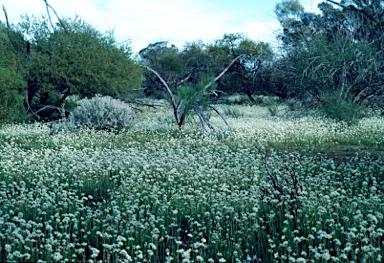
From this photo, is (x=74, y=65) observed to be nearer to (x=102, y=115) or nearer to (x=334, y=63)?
(x=102, y=115)

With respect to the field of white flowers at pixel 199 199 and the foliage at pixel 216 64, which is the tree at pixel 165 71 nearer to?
the foliage at pixel 216 64

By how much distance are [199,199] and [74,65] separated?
14.8 m

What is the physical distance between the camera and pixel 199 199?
6871 millimetres

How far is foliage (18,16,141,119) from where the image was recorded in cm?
2025

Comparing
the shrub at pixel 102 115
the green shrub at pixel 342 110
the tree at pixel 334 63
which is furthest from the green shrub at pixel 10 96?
the green shrub at pixel 342 110

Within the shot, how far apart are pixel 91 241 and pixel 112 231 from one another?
0.31 metres

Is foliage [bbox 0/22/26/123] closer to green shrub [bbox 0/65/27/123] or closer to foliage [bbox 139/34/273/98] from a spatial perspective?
green shrub [bbox 0/65/27/123]

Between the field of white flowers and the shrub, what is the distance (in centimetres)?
68

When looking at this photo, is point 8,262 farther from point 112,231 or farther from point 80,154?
point 80,154

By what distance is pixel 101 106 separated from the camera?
16625 millimetres

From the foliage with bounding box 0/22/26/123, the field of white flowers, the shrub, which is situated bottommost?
the field of white flowers

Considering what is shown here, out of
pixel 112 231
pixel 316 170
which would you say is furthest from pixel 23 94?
pixel 112 231

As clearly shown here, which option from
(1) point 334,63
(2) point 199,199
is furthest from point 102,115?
(2) point 199,199

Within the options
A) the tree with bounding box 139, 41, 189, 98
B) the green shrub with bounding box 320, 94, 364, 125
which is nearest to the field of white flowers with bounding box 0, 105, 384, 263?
the green shrub with bounding box 320, 94, 364, 125
